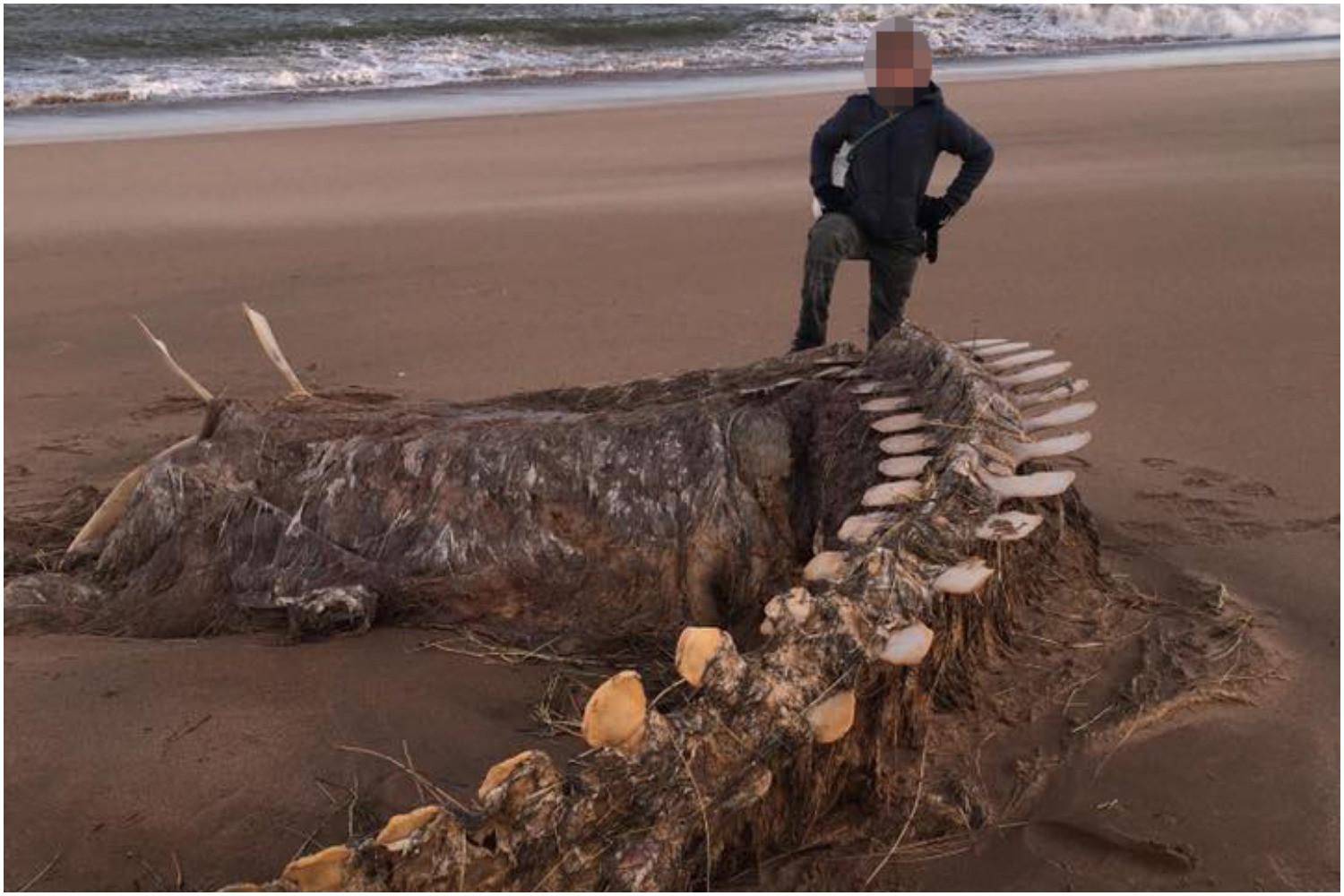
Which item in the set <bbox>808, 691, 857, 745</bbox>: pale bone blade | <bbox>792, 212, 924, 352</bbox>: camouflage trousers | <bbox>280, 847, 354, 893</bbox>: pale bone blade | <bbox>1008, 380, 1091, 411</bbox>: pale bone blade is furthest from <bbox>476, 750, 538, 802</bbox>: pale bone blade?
<bbox>792, 212, 924, 352</bbox>: camouflage trousers

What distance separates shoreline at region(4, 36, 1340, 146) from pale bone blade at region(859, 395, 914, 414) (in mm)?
13517

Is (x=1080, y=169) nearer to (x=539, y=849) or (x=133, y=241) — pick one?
(x=133, y=241)

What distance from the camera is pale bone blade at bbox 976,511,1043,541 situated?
290 centimetres

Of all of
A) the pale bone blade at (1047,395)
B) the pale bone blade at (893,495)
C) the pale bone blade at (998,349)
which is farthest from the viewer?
the pale bone blade at (998,349)

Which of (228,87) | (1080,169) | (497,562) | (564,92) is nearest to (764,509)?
(497,562)

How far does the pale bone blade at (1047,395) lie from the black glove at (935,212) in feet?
5.56

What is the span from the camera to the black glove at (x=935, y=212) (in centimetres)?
559

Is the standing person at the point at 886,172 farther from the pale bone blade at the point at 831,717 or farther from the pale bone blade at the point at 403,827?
the pale bone blade at the point at 403,827

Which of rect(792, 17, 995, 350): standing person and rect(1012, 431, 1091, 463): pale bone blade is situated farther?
rect(792, 17, 995, 350): standing person

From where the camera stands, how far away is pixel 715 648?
236 centimetres

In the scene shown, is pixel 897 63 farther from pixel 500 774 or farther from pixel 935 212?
pixel 500 774

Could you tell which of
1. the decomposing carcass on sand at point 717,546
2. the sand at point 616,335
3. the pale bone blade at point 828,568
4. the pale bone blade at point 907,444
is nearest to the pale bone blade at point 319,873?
the decomposing carcass on sand at point 717,546

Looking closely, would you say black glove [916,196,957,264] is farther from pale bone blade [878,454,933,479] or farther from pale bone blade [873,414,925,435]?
pale bone blade [878,454,933,479]

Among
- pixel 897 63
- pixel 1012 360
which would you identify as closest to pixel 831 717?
pixel 1012 360
